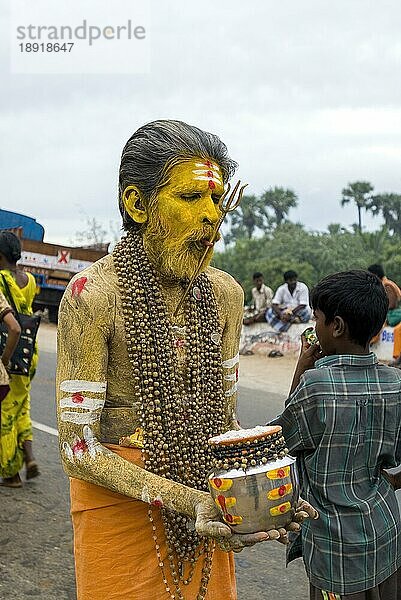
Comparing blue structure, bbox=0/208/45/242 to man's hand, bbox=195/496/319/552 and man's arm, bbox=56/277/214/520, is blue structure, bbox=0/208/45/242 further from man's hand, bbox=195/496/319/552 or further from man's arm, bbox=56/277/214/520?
man's hand, bbox=195/496/319/552

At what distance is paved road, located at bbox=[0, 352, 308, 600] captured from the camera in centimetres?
391

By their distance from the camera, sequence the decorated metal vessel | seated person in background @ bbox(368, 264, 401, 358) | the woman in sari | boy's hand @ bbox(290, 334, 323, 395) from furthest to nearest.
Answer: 1. seated person in background @ bbox(368, 264, 401, 358)
2. the woman in sari
3. boy's hand @ bbox(290, 334, 323, 395)
4. the decorated metal vessel

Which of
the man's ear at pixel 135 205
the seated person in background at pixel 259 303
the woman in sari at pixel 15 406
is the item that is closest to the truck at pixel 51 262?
the seated person in background at pixel 259 303

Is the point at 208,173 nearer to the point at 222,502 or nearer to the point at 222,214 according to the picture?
the point at 222,214

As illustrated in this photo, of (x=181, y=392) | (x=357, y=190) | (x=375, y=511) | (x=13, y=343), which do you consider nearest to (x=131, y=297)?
(x=181, y=392)

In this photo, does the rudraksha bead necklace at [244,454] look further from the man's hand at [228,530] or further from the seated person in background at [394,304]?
the seated person in background at [394,304]

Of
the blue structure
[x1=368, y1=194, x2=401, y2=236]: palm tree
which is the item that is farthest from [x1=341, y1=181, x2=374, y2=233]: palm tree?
the blue structure

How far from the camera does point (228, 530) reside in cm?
174

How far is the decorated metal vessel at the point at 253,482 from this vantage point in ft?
5.71

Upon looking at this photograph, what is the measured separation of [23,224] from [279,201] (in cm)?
2697

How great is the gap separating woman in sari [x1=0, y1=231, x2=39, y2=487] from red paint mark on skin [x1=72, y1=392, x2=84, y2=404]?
3482mm

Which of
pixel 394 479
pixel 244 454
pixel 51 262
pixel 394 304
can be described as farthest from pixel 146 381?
pixel 51 262

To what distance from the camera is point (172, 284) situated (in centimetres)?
219

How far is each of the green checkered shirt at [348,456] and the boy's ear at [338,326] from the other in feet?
0.26
